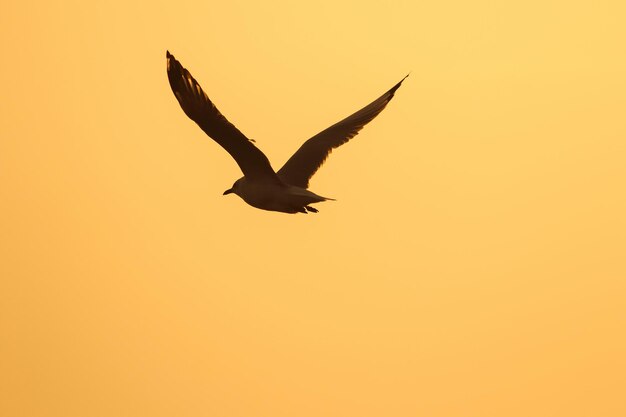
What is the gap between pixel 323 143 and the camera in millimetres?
15430

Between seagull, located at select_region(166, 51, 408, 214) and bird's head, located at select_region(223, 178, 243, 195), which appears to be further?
bird's head, located at select_region(223, 178, 243, 195)

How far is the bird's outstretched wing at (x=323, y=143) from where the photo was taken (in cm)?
1523

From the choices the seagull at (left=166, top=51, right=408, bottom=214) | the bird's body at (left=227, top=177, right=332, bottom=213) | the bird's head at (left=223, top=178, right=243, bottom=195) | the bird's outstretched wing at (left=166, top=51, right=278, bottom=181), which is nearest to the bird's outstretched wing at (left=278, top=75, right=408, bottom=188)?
the seagull at (left=166, top=51, right=408, bottom=214)

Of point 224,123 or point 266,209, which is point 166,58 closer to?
point 224,123

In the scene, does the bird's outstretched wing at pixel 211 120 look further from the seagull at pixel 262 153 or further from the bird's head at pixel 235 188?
the bird's head at pixel 235 188

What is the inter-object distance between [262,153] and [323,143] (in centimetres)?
263

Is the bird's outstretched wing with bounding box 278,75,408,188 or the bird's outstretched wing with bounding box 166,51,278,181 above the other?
the bird's outstretched wing with bounding box 278,75,408,188

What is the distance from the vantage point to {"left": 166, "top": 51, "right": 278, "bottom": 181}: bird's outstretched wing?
12078 mm

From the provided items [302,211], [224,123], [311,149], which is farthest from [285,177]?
[224,123]

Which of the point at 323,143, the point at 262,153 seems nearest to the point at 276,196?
the point at 262,153

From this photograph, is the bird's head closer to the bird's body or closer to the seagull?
the seagull

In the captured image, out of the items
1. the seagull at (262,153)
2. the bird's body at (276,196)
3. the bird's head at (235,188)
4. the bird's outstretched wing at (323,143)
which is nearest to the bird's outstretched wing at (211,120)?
the seagull at (262,153)

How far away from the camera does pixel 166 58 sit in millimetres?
11859

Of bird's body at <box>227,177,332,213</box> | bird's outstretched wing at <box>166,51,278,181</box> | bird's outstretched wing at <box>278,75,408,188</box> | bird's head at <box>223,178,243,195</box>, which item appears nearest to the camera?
bird's outstretched wing at <box>166,51,278,181</box>
